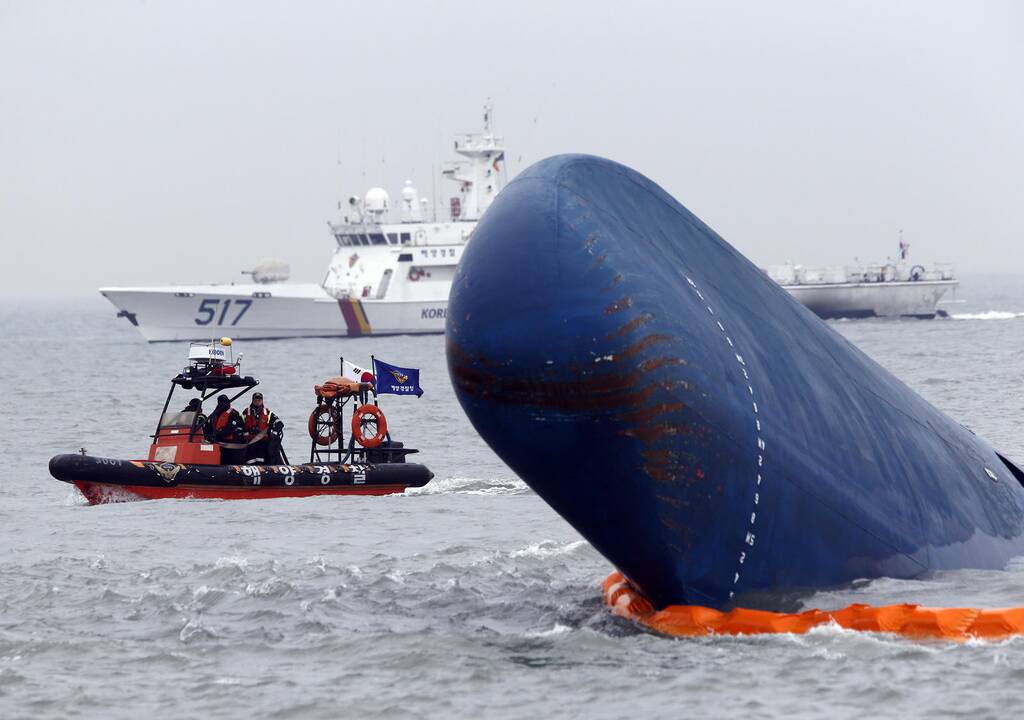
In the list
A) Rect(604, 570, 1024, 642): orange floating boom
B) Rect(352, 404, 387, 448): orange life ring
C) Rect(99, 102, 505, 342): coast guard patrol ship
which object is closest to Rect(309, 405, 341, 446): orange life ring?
Rect(352, 404, 387, 448): orange life ring

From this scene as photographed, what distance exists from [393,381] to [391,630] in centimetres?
1175

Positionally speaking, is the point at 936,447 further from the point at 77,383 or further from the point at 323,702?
the point at 77,383

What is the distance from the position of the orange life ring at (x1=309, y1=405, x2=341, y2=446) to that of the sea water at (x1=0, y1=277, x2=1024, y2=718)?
1.58m

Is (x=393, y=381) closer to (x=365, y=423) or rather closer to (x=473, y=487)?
(x=365, y=423)

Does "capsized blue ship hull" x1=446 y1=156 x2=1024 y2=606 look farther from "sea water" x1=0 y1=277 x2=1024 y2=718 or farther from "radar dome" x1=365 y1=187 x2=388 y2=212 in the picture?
"radar dome" x1=365 y1=187 x2=388 y2=212

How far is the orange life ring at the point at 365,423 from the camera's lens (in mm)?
23344

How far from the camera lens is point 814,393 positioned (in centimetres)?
1185

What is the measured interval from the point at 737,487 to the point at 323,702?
3190 millimetres

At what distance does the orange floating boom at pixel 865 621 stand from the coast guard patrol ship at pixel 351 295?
61.8 meters

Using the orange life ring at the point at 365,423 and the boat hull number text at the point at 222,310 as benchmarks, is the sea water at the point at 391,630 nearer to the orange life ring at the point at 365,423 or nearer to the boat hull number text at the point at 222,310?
the orange life ring at the point at 365,423

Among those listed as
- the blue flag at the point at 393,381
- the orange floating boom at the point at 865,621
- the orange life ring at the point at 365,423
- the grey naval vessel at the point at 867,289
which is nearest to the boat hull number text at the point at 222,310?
the grey naval vessel at the point at 867,289

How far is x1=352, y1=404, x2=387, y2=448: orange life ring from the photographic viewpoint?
919 inches

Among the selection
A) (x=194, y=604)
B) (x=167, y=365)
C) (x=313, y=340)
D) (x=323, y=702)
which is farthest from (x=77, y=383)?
(x=323, y=702)

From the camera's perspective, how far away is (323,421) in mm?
23859
